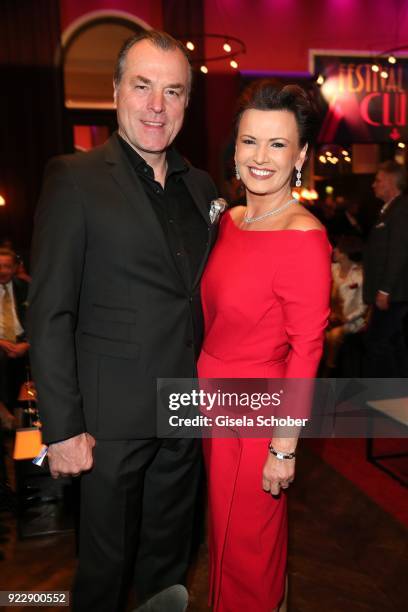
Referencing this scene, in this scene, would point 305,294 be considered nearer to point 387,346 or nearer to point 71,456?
point 71,456

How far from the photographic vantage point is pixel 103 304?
5.47ft

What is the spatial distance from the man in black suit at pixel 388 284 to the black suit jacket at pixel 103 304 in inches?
122

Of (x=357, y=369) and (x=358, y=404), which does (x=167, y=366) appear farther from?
(x=357, y=369)

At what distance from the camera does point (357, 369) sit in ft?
16.4

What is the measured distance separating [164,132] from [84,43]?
Answer: 6402 mm

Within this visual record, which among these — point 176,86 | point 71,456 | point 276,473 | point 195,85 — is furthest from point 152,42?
point 195,85

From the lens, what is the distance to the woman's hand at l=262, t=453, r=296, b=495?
1.73 m

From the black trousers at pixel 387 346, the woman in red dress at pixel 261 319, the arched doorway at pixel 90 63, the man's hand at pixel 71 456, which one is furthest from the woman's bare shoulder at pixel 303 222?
the arched doorway at pixel 90 63

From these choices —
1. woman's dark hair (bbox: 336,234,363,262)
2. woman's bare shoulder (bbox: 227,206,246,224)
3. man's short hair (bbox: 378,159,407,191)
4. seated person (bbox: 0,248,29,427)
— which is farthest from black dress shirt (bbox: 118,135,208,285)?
man's short hair (bbox: 378,159,407,191)

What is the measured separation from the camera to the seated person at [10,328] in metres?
4.07

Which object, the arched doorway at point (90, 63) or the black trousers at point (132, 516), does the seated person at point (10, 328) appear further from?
the arched doorway at point (90, 63)

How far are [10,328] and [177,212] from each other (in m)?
2.63

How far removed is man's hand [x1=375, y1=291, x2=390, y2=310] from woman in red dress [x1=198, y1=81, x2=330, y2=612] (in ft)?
9.47

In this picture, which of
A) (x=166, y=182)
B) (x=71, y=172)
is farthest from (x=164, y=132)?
(x=71, y=172)
